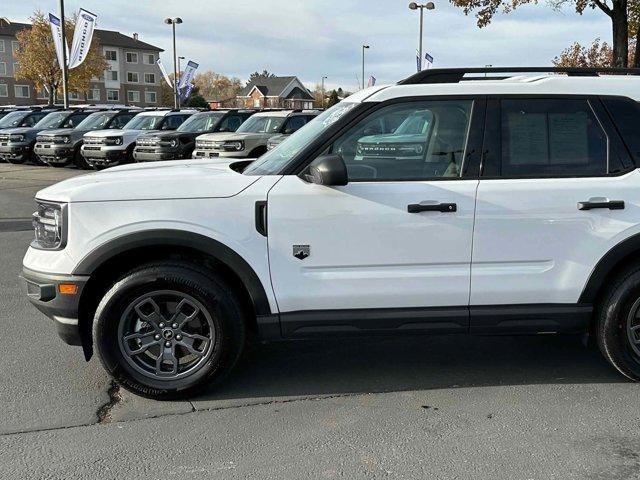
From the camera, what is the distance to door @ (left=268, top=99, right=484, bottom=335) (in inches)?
140

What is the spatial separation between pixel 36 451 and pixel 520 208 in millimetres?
2934

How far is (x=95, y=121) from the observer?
774 inches

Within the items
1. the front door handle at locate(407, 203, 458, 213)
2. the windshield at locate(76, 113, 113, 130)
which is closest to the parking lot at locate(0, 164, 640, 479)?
the front door handle at locate(407, 203, 458, 213)

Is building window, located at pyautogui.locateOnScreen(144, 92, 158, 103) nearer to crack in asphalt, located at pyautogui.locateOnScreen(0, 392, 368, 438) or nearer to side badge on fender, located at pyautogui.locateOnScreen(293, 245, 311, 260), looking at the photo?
crack in asphalt, located at pyautogui.locateOnScreen(0, 392, 368, 438)

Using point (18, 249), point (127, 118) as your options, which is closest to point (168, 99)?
point (127, 118)

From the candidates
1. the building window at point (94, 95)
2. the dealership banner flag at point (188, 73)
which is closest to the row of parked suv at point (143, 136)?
the dealership banner flag at point (188, 73)

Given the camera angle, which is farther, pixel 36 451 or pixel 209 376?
pixel 209 376

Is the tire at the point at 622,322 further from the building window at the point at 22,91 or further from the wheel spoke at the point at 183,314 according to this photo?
the building window at the point at 22,91

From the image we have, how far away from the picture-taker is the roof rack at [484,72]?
387 cm

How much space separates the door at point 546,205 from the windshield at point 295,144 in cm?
93

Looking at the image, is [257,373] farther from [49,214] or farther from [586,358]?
[586,358]

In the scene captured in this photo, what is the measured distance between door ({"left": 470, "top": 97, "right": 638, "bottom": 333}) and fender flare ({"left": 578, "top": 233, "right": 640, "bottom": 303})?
35mm

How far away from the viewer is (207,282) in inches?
142

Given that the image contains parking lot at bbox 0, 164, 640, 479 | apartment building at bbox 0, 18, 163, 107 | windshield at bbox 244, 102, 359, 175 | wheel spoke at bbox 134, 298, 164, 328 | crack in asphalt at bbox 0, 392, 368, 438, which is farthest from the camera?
apartment building at bbox 0, 18, 163, 107
